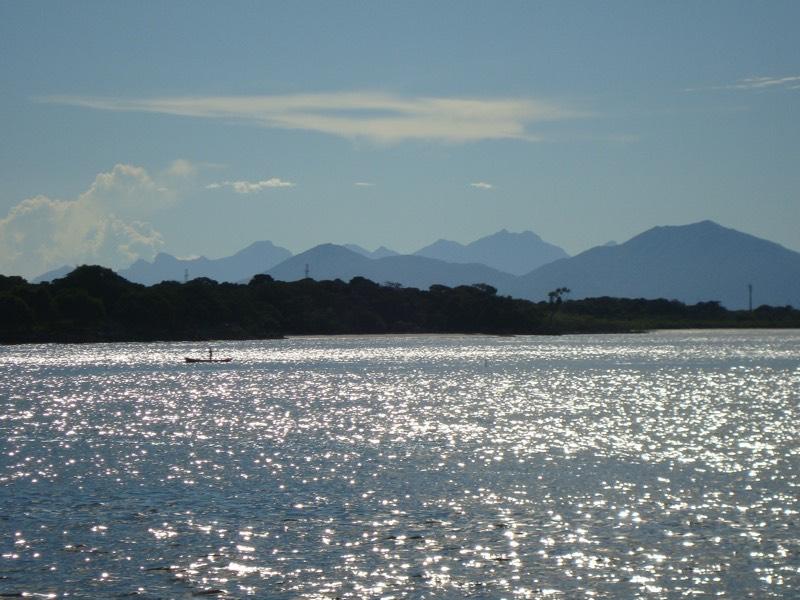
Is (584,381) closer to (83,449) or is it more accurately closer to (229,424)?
(229,424)

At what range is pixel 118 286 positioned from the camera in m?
183

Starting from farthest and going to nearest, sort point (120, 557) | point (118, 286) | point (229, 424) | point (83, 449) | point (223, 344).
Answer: point (223, 344), point (118, 286), point (229, 424), point (83, 449), point (120, 557)

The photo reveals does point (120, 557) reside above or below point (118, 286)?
below

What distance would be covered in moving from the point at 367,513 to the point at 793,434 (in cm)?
2955

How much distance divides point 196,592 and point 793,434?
38.6m

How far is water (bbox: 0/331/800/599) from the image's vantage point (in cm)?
2609

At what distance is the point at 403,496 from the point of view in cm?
3675

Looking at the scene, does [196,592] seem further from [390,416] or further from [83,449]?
[390,416]

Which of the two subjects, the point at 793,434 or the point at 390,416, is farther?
the point at 390,416

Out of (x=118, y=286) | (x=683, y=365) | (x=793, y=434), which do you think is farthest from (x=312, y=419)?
(x=118, y=286)

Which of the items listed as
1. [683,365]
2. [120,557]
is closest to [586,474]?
[120,557]

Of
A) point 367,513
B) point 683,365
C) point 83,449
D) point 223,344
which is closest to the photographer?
point 367,513

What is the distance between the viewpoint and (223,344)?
19750cm

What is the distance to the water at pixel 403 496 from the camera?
2609 cm
